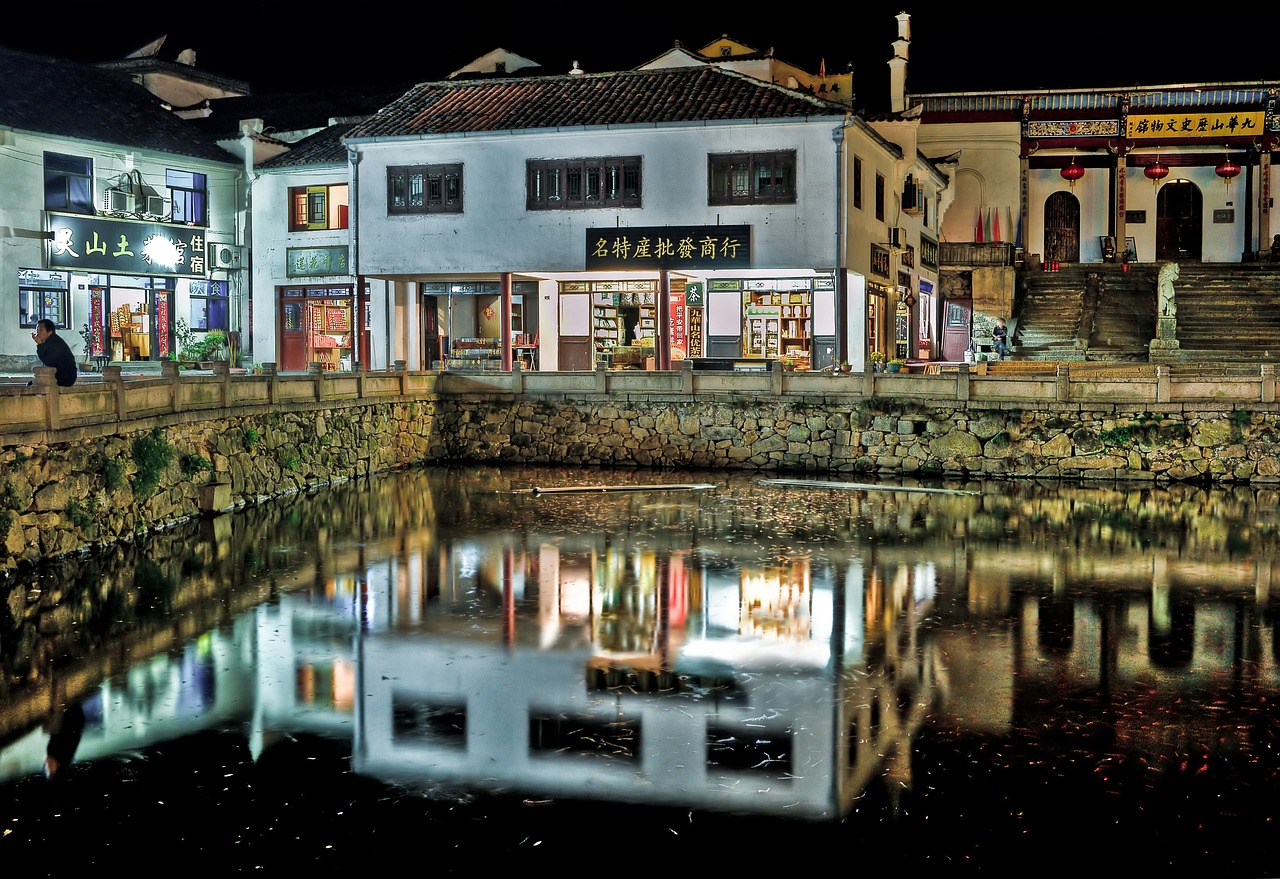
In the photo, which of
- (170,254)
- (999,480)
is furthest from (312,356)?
(999,480)

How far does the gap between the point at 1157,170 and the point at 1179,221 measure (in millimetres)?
1980

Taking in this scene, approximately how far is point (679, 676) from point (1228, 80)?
35.3m

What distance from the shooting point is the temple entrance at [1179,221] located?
135 ft

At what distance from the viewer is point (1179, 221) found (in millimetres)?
41344

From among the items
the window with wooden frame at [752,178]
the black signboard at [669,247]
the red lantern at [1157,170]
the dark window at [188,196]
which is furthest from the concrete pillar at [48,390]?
the red lantern at [1157,170]

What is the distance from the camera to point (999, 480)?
26516 mm

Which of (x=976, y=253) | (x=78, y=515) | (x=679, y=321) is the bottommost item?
(x=78, y=515)

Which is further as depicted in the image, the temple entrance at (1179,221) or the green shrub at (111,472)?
the temple entrance at (1179,221)

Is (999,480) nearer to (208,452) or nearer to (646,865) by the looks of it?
(208,452)

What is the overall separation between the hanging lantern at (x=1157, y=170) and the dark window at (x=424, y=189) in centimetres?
2145

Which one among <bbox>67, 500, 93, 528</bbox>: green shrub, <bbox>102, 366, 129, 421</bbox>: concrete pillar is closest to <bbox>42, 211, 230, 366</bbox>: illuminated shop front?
<bbox>102, 366, 129, 421</bbox>: concrete pillar

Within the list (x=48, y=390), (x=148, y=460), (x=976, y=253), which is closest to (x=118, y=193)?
(x=148, y=460)

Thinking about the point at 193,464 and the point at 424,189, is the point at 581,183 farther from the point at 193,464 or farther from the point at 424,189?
the point at 193,464

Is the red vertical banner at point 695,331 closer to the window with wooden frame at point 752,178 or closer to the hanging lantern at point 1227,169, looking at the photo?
the window with wooden frame at point 752,178
